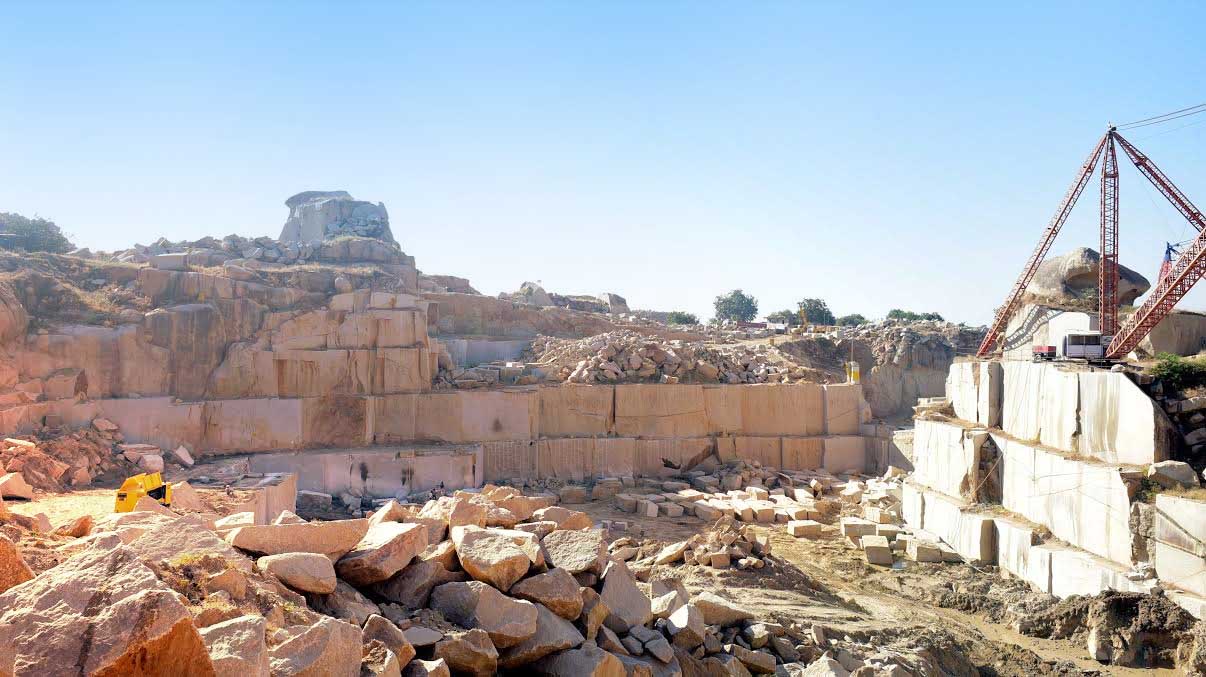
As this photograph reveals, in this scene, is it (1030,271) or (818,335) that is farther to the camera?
(818,335)

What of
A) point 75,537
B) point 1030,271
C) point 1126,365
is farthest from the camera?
point 1030,271

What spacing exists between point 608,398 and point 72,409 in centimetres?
1178

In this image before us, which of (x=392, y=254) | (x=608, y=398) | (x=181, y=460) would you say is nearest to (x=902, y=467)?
Answer: (x=608, y=398)

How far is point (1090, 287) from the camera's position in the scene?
21656mm


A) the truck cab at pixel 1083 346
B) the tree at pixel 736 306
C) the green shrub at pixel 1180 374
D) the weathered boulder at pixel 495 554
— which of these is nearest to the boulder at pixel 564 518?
the weathered boulder at pixel 495 554

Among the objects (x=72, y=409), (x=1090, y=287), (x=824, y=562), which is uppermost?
(x=1090, y=287)

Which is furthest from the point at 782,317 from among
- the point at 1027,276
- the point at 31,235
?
the point at 31,235

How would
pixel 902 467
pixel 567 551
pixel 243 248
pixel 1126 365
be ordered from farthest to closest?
pixel 243 248
pixel 902 467
pixel 1126 365
pixel 567 551

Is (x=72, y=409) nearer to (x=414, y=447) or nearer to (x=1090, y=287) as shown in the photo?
(x=414, y=447)

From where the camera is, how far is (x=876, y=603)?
10.3 meters

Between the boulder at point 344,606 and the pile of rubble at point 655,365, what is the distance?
15.1 m

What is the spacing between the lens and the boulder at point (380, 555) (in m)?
5.20

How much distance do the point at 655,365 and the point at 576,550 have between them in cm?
1457

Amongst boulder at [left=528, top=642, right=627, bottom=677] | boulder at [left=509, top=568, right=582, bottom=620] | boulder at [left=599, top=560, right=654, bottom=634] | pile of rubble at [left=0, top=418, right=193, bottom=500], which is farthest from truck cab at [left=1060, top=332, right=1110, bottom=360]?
pile of rubble at [left=0, top=418, right=193, bottom=500]
